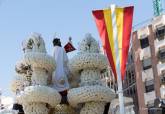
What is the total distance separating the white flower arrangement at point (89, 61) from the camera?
561 cm

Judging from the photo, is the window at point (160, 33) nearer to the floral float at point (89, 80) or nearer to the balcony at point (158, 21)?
the balcony at point (158, 21)

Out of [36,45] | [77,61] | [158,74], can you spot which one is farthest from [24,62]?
[158,74]

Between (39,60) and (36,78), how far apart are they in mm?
235

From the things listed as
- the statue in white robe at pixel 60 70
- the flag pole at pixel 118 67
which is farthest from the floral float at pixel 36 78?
the flag pole at pixel 118 67

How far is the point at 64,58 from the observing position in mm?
6230

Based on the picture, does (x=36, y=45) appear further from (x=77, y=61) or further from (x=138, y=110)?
(x=138, y=110)

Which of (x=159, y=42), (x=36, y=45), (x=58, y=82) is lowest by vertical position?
(x=58, y=82)

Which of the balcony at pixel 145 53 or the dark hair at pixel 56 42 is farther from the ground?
the balcony at pixel 145 53

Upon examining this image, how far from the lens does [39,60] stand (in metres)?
5.60

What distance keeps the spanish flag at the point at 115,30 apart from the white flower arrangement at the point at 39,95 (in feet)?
2.94

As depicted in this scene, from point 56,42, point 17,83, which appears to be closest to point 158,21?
point 56,42

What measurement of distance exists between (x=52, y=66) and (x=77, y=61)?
33 cm

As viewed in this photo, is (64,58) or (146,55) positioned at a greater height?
(146,55)

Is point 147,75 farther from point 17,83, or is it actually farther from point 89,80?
point 89,80
